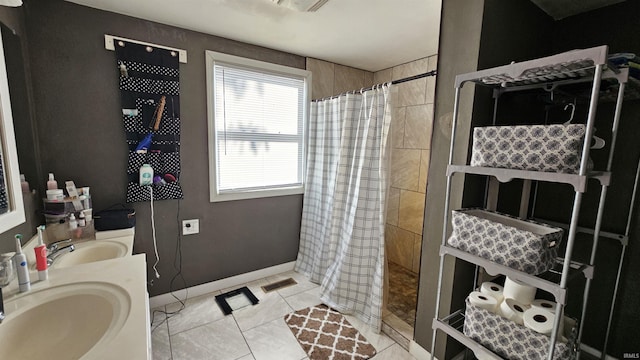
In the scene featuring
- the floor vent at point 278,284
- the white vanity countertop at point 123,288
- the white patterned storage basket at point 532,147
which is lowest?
the floor vent at point 278,284

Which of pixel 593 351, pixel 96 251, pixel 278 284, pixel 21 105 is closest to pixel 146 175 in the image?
pixel 96 251

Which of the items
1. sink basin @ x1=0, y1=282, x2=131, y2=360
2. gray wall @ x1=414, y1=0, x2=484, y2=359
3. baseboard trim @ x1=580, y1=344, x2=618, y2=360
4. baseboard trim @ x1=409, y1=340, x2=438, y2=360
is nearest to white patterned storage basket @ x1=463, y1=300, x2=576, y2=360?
gray wall @ x1=414, y1=0, x2=484, y2=359

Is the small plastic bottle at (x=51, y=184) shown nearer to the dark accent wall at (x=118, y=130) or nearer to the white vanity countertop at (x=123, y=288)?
the dark accent wall at (x=118, y=130)

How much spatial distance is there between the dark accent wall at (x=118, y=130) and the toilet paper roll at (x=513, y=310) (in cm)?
199

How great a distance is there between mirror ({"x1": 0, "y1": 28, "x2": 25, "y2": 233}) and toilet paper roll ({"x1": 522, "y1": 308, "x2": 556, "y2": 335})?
7.06 feet

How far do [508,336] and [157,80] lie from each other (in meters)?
2.61

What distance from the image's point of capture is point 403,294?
236 centimetres

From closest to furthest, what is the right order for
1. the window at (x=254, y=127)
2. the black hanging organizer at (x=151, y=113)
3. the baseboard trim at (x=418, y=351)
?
the baseboard trim at (x=418, y=351) → the black hanging organizer at (x=151, y=113) → the window at (x=254, y=127)

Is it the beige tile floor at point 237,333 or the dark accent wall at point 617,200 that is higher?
the dark accent wall at point 617,200

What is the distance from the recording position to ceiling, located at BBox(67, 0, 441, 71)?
63.0 inches

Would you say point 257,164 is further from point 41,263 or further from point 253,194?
point 41,263

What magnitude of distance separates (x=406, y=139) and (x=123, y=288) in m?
2.61

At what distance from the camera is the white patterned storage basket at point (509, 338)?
3.31 feet

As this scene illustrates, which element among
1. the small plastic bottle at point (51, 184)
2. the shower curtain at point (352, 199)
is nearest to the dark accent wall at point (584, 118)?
the shower curtain at point (352, 199)
